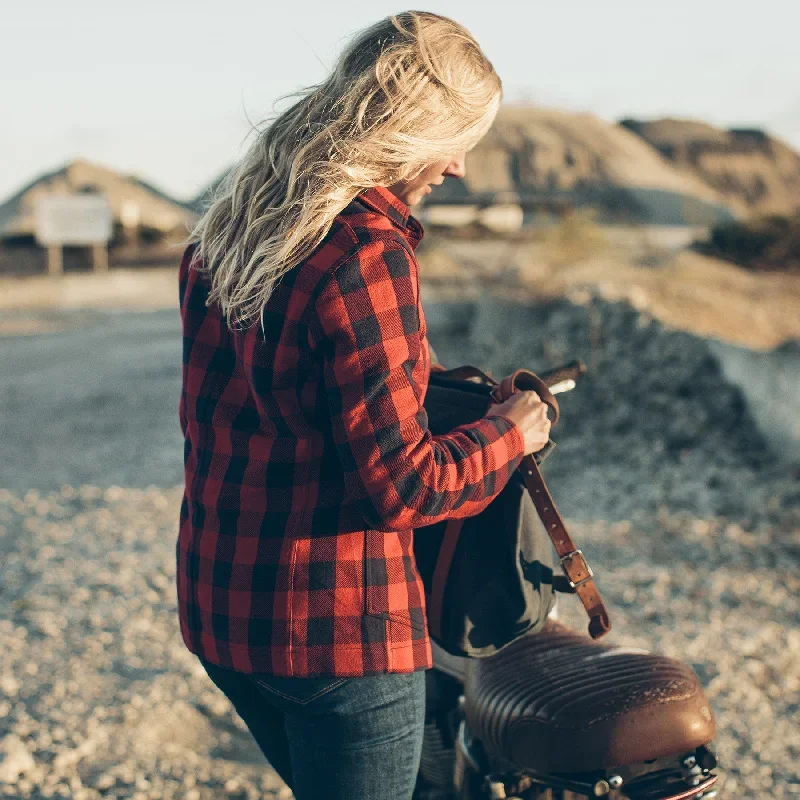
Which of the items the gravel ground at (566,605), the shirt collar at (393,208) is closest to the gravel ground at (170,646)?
the gravel ground at (566,605)

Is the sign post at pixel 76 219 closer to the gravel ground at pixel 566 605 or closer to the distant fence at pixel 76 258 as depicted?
the distant fence at pixel 76 258

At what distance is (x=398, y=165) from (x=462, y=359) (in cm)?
913

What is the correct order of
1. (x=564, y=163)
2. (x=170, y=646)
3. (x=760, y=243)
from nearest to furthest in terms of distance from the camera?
(x=170, y=646) < (x=760, y=243) < (x=564, y=163)

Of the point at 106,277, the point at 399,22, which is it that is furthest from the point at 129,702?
the point at 106,277

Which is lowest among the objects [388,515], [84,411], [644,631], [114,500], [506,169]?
[506,169]

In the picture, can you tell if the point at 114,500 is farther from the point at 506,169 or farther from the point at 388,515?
the point at 506,169

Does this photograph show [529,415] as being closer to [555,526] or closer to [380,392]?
[555,526]

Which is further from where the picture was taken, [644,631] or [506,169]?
[506,169]

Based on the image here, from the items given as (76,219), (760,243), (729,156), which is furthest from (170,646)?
(729,156)

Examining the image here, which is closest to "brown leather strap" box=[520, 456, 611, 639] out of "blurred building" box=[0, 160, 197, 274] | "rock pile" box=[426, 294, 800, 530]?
"rock pile" box=[426, 294, 800, 530]

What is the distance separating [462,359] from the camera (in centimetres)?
1062

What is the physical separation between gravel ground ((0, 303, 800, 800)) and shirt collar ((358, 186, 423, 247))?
7.32 feet

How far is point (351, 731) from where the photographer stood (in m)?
1.58

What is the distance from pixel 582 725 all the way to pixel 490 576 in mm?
318
